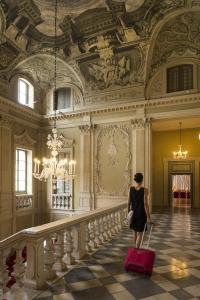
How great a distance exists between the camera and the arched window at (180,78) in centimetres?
1167

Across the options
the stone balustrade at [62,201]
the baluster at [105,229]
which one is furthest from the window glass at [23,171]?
the baluster at [105,229]

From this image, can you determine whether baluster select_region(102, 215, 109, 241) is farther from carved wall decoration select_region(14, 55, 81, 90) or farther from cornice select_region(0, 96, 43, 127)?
carved wall decoration select_region(14, 55, 81, 90)

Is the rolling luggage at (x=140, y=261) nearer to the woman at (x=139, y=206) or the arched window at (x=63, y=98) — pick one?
the woman at (x=139, y=206)

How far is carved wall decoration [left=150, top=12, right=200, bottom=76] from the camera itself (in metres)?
10.1

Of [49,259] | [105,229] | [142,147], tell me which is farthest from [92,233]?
[142,147]

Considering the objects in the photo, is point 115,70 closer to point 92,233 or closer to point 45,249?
point 92,233

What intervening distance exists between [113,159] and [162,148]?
4906mm

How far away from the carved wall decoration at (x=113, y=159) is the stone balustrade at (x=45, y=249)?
21.6ft

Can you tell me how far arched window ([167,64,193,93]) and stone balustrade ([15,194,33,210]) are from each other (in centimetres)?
865

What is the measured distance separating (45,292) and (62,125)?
11336mm

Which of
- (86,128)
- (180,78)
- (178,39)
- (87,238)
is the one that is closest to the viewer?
(87,238)

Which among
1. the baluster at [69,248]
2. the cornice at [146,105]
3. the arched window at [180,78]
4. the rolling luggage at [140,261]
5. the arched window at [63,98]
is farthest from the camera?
the arched window at [63,98]

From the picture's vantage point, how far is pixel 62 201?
1402 cm

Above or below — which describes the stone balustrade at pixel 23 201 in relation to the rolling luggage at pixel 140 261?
below
